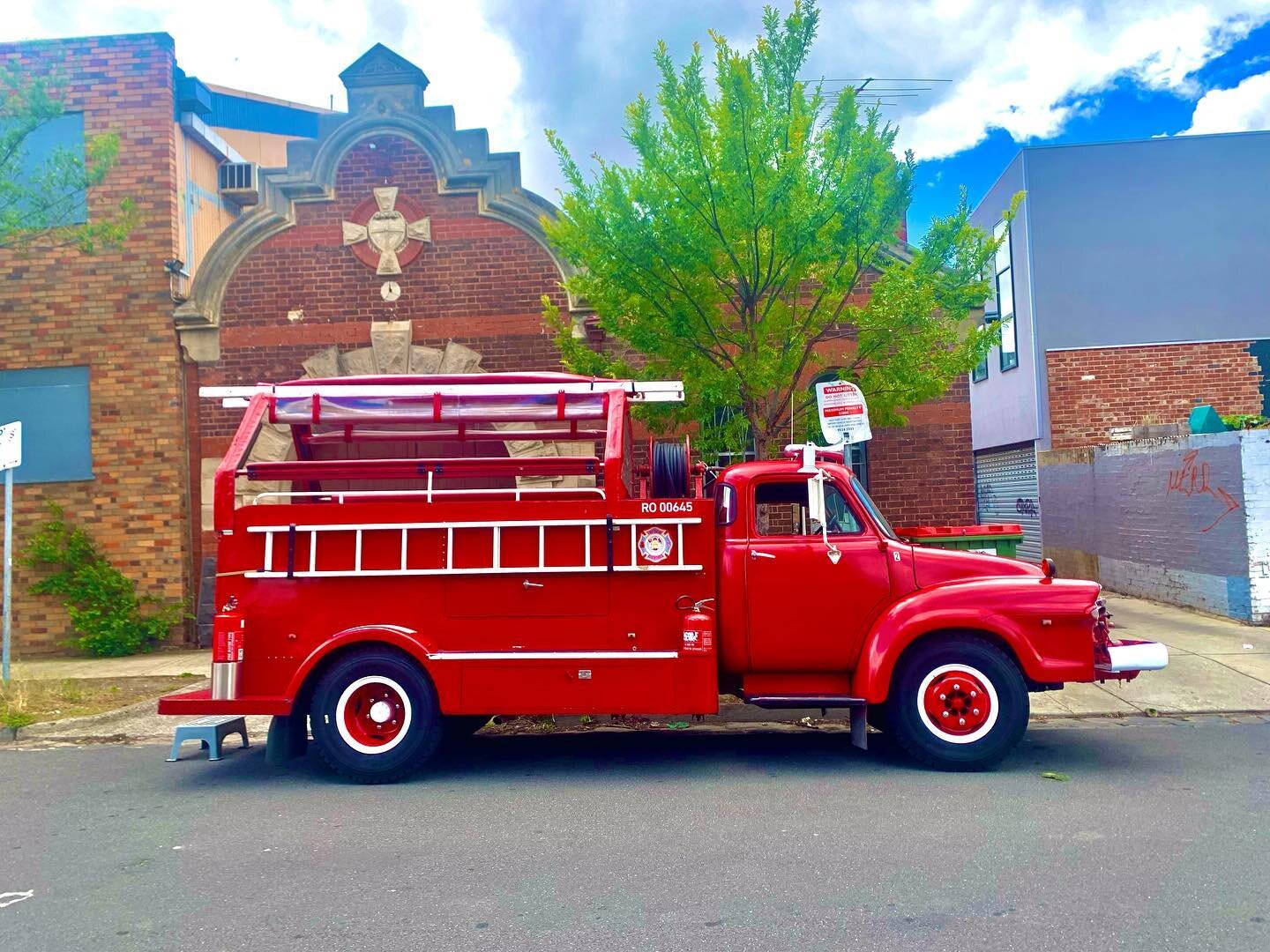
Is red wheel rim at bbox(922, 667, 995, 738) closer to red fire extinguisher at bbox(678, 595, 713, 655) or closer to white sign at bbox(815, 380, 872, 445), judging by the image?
red fire extinguisher at bbox(678, 595, 713, 655)

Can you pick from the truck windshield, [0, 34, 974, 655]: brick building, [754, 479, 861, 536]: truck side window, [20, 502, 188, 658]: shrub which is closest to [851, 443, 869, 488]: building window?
[0, 34, 974, 655]: brick building

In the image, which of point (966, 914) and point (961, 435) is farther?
point (961, 435)

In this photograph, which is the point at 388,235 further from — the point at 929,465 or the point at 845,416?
the point at 929,465

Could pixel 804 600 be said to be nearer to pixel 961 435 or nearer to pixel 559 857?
pixel 559 857

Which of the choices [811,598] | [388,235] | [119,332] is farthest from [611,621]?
[119,332]

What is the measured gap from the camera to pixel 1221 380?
18750 mm

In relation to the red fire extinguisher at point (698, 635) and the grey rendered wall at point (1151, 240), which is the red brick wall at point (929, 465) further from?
the grey rendered wall at point (1151, 240)

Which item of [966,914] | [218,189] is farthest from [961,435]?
[218,189]

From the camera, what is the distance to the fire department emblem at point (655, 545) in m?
6.58

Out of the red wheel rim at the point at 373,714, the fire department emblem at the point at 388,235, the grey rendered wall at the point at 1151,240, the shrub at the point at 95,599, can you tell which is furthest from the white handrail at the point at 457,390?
the grey rendered wall at the point at 1151,240

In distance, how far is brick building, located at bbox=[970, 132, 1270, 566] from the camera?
18781mm

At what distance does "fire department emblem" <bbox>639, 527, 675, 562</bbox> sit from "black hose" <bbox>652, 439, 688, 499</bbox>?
526 millimetres

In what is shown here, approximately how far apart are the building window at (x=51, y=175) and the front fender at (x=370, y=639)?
6.22 meters

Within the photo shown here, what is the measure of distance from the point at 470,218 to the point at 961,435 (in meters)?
6.61
